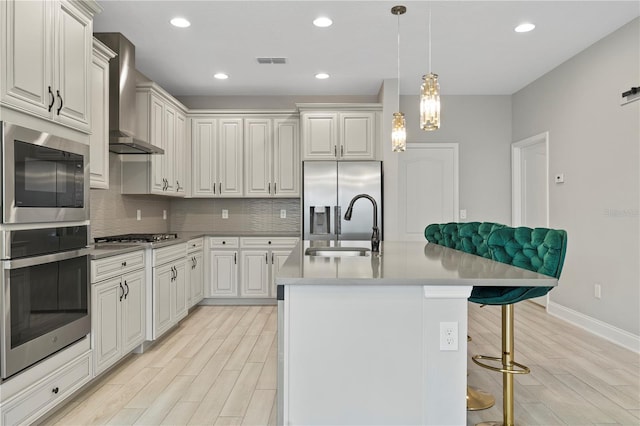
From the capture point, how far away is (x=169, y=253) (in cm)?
385

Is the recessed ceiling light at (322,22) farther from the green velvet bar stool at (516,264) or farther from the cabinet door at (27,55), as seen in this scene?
the green velvet bar stool at (516,264)

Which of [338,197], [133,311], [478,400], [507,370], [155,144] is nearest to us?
[507,370]

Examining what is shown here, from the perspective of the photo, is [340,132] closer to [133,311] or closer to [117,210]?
[117,210]

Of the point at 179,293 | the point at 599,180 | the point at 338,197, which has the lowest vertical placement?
the point at 179,293

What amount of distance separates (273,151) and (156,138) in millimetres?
1485

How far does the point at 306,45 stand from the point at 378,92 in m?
1.74

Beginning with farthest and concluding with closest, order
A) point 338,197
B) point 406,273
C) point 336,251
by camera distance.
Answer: point 338,197
point 336,251
point 406,273

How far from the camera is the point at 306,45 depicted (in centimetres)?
404

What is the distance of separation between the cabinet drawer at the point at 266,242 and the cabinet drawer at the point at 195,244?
1.54 feet

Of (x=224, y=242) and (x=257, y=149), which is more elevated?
(x=257, y=149)

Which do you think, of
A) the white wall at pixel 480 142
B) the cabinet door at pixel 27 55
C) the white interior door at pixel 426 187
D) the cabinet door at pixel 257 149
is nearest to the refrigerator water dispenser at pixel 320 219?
the cabinet door at pixel 257 149

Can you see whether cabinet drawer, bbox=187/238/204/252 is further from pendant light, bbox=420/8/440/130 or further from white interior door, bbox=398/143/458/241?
pendant light, bbox=420/8/440/130

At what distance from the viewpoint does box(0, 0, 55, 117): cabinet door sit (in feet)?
6.40

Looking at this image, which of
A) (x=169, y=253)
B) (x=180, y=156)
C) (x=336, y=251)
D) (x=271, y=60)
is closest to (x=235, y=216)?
(x=180, y=156)
